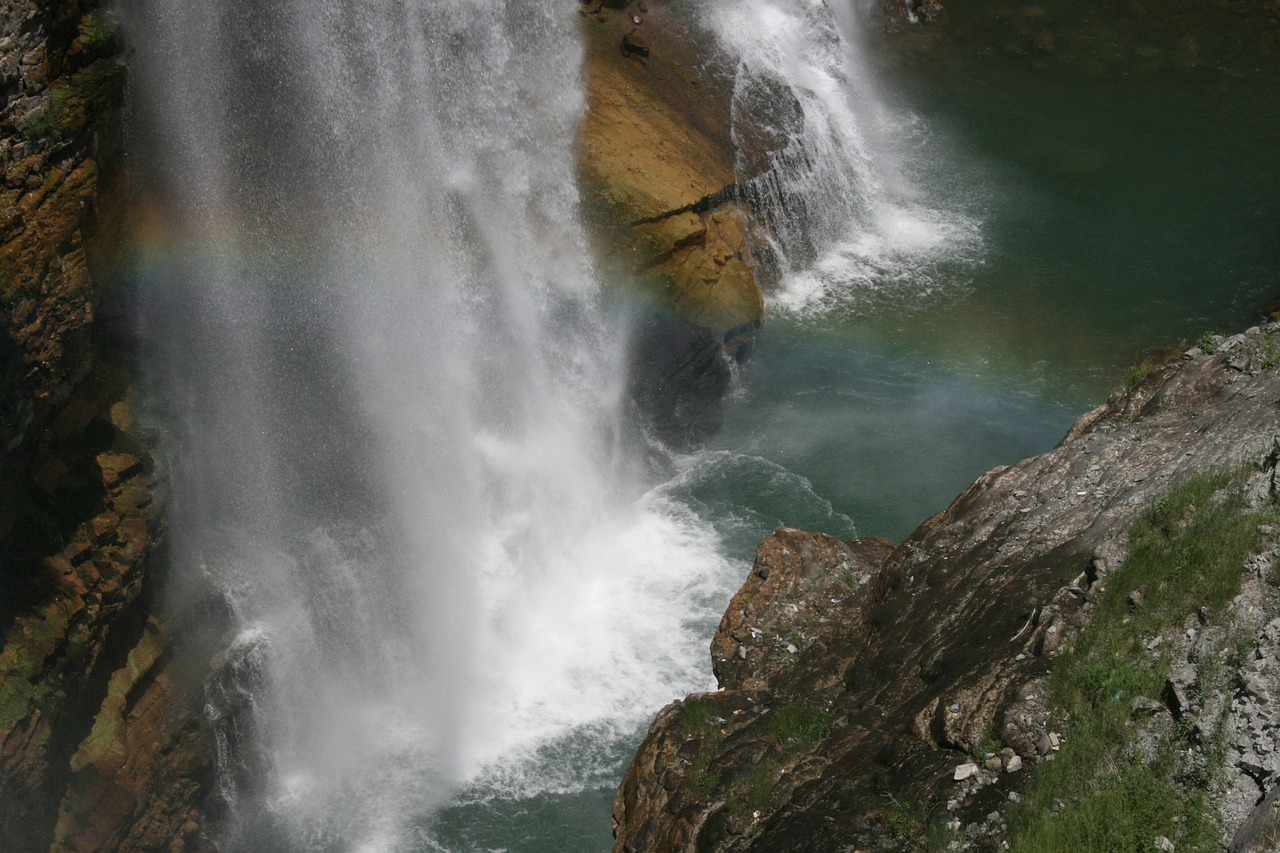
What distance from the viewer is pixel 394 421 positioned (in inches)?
658

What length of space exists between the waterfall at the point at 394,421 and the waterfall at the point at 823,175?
172 inches

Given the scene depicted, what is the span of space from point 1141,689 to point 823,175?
52.3 feet

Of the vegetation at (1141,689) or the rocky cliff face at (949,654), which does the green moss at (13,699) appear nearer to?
the rocky cliff face at (949,654)

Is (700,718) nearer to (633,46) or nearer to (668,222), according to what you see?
(668,222)

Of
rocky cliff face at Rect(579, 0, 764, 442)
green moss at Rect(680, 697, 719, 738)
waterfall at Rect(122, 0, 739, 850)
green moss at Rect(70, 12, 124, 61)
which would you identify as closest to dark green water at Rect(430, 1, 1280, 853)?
rocky cliff face at Rect(579, 0, 764, 442)

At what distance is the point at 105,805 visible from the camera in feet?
43.3

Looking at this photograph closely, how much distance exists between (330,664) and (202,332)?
182 inches

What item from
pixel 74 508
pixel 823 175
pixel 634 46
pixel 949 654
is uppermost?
pixel 634 46

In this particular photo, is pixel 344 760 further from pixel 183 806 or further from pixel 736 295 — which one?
pixel 736 295

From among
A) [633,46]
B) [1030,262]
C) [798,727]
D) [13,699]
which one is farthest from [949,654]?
[1030,262]

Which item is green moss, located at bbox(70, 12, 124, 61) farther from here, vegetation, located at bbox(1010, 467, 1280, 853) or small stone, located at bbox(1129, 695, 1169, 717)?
small stone, located at bbox(1129, 695, 1169, 717)

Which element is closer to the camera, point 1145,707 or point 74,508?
point 1145,707

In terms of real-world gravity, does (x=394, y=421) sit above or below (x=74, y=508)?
below

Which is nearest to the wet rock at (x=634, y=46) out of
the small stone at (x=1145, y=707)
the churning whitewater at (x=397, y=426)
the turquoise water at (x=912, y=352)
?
the churning whitewater at (x=397, y=426)
